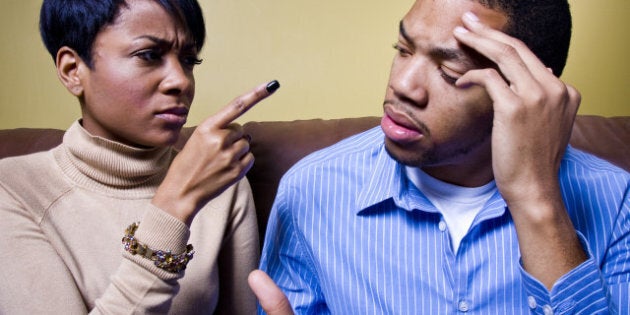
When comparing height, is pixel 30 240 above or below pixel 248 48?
below

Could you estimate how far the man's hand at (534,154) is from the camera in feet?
2.66

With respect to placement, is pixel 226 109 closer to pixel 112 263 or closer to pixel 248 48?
pixel 112 263

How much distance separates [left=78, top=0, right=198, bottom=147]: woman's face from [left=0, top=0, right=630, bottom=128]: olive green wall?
68 centimetres

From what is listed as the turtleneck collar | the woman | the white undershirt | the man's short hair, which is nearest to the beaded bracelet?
the woman

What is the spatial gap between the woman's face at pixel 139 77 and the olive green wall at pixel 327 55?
2.23ft

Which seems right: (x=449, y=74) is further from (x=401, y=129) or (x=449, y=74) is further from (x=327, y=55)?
(x=327, y=55)

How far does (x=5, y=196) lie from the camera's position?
101cm

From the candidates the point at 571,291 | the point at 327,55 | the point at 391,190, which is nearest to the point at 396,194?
the point at 391,190

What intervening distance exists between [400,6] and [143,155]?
0.97 m

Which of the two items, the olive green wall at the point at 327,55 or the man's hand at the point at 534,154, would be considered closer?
the man's hand at the point at 534,154

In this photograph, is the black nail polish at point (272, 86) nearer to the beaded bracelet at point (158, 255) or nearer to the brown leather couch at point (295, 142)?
the beaded bracelet at point (158, 255)

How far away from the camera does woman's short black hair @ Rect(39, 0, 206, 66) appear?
104 centimetres

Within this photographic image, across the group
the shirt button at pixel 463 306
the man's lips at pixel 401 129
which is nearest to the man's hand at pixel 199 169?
the man's lips at pixel 401 129

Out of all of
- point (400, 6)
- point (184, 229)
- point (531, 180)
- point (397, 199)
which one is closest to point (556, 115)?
point (531, 180)
